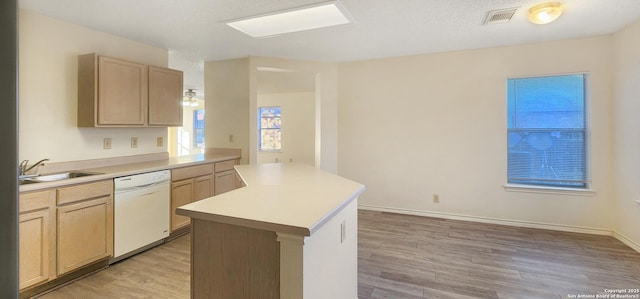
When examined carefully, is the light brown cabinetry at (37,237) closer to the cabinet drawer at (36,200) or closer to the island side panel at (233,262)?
the cabinet drawer at (36,200)

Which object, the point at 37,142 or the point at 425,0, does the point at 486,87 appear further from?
the point at 37,142

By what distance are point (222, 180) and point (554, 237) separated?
4.14 metres

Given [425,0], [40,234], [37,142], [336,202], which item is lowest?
[40,234]

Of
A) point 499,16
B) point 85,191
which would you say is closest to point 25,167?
point 85,191

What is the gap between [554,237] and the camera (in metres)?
3.34

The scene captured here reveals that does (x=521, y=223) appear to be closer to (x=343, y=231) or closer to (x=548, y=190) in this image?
(x=548, y=190)

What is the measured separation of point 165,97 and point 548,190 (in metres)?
4.85

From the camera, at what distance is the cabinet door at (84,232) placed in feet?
7.45

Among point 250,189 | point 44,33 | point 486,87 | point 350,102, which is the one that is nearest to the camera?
point 250,189

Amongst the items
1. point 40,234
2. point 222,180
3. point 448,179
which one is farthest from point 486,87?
point 40,234

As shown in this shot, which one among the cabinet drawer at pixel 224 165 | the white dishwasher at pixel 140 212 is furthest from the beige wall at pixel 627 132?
the white dishwasher at pixel 140 212

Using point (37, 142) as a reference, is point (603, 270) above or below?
below

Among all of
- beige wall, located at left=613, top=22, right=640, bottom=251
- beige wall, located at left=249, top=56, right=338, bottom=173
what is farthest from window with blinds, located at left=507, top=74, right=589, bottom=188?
beige wall, located at left=249, top=56, right=338, bottom=173

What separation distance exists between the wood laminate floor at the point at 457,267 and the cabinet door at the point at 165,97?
56.9 inches
